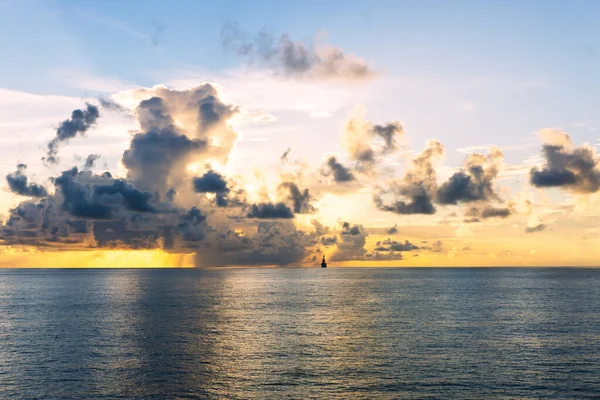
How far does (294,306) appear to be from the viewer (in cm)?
15825

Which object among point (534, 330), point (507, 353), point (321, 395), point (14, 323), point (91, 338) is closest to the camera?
point (321, 395)

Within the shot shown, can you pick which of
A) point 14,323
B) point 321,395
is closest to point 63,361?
point 321,395

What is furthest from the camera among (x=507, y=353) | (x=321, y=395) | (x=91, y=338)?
(x=91, y=338)

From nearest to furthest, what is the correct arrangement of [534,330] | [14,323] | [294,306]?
1. [534,330]
2. [14,323]
3. [294,306]

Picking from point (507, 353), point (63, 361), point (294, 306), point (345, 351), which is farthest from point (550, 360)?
point (294, 306)

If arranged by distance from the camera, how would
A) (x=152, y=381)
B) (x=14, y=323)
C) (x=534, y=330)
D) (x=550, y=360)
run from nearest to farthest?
(x=152, y=381) → (x=550, y=360) → (x=534, y=330) → (x=14, y=323)

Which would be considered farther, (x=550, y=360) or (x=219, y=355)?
(x=219, y=355)

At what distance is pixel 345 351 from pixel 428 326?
32023mm

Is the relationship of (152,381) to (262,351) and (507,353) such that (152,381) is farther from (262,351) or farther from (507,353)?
(507,353)

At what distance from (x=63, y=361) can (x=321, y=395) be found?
39576mm

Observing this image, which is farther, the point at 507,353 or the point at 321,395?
the point at 507,353

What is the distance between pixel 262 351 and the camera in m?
83.2

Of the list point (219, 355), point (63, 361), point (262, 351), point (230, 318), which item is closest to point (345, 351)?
point (262, 351)

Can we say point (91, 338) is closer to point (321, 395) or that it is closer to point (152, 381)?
point (152, 381)
